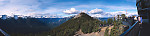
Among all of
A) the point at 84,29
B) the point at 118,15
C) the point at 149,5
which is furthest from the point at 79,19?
the point at 149,5

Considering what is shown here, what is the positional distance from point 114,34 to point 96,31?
16.9ft

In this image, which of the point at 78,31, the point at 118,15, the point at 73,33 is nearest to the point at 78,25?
the point at 78,31

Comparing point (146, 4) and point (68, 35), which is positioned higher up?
point (146, 4)

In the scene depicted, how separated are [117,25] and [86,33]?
7344mm

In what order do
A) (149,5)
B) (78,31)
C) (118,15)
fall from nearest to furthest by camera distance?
(118,15), (78,31), (149,5)

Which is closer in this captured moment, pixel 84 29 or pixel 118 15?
pixel 118 15

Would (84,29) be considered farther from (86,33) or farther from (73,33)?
(73,33)

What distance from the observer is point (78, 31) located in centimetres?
2358

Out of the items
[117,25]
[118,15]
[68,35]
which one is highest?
[118,15]

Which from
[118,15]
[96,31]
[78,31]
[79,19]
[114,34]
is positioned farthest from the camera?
[79,19]

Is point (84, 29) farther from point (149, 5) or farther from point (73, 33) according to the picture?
point (149, 5)

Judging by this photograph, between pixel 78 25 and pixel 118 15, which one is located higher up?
pixel 118 15

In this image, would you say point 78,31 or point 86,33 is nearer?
point 86,33

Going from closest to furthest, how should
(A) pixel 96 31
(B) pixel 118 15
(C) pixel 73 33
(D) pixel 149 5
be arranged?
(B) pixel 118 15 < (A) pixel 96 31 < (C) pixel 73 33 < (D) pixel 149 5
